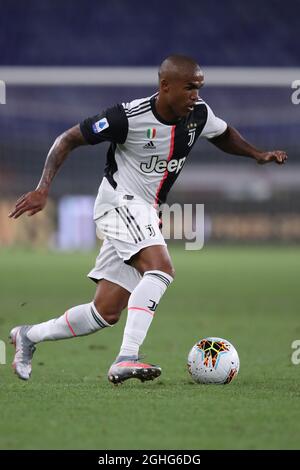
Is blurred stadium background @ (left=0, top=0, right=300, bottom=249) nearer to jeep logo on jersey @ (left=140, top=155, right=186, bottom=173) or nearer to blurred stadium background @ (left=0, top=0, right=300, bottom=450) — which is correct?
blurred stadium background @ (left=0, top=0, right=300, bottom=450)

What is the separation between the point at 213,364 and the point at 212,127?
168 centimetres

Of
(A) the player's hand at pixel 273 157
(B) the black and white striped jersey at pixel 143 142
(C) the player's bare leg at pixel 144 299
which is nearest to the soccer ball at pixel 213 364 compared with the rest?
(C) the player's bare leg at pixel 144 299

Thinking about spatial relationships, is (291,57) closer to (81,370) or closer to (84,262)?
(84,262)

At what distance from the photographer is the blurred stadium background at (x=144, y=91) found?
16844 millimetres

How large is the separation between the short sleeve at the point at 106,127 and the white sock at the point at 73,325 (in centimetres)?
113

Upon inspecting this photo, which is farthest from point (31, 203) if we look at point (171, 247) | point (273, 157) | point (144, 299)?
point (171, 247)

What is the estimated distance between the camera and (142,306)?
6297mm

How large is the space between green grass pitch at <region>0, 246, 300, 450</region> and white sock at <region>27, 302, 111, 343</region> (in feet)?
1.00

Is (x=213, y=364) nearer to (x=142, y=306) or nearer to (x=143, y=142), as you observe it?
(x=142, y=306)

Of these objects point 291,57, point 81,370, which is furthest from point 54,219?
point 81,370

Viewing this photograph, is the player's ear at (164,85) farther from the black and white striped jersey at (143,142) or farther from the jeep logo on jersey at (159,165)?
the jeep logo on jersey at (159,165)

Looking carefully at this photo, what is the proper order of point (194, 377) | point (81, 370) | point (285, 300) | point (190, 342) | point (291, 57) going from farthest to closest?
point (291, 57) → point (285, 300) → point (190, 342) → point (81, 370) → point (194, 377)
